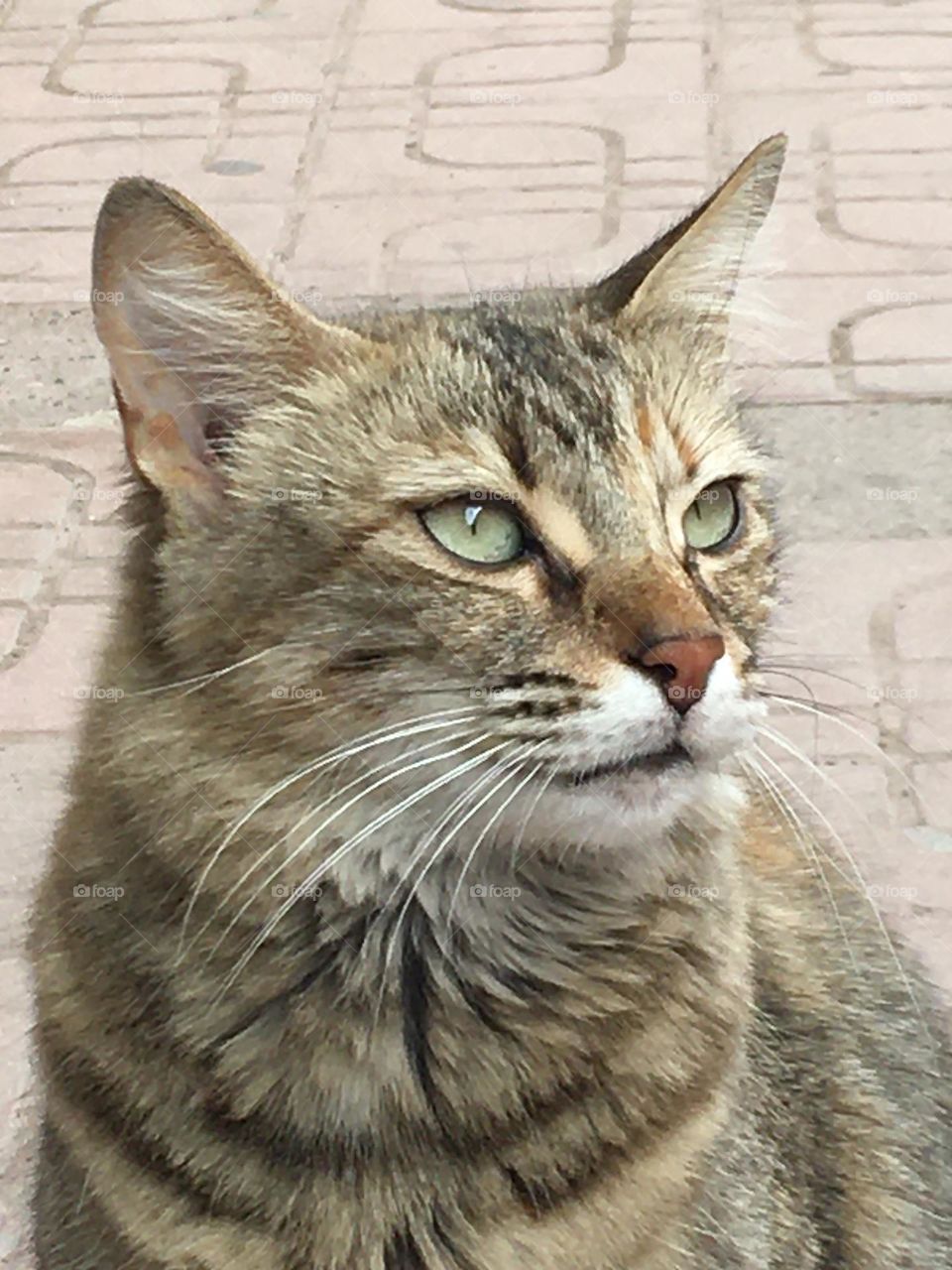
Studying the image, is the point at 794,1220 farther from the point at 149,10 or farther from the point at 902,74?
the point at 149,10

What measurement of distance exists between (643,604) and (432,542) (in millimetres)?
210

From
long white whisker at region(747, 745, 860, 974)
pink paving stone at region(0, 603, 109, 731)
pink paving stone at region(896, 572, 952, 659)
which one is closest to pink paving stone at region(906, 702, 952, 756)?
pink paving stone at region(896, 572, 952, 659)

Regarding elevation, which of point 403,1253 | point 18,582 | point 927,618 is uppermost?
point 927,618

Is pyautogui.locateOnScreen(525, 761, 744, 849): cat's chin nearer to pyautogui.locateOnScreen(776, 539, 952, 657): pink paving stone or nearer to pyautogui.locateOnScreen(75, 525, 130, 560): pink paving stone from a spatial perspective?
pyautogui.locateOnScreen(776, 539, 952, 657): pink paving stone

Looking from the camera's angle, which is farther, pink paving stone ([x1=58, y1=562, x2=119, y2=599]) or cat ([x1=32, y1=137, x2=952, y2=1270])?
pink paving stone ([x1=58, y1=562, x2=119, y2=599])

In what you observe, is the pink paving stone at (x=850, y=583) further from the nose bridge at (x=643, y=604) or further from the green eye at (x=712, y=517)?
the nose bridge at (x=643, y=604)

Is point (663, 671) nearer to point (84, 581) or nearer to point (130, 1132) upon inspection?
point (130, 1132)

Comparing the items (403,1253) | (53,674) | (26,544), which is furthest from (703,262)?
(26,544)

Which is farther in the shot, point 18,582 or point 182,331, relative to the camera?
point 18,582

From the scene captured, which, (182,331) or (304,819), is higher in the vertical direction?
(182,331)

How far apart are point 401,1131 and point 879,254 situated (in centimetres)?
323

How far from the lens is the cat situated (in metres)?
1.79

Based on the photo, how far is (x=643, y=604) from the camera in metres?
1.77

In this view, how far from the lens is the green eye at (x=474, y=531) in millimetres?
1837
